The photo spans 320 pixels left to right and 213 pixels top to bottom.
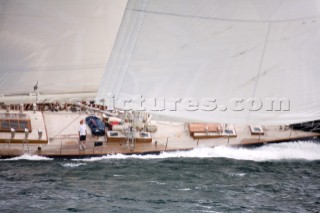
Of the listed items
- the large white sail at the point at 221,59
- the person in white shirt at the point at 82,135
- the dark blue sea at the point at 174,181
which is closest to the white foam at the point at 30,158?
the dark blue sea at the point at 174,181

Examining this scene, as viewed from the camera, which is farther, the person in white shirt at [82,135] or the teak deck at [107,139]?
the person in white shirt at [82,135]

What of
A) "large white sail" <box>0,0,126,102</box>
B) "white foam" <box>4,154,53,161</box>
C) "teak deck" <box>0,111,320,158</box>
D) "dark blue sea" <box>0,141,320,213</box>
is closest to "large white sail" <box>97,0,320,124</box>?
"dark blue sea" <box>0,141,320,213</box>

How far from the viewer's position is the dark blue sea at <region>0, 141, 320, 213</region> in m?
23.2

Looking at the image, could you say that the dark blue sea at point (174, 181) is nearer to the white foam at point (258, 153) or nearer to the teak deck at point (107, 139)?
the white foam at point (258, 153)

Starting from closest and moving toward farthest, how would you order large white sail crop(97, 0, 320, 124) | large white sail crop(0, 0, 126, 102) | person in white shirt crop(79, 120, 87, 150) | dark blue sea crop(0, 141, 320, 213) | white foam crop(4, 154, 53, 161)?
dark blue sea crop(0, 141, 320, 213), large white sail crop(97, 0, 320, 124), large white sail crop(0, 0, 126, 102), white foam crop(4, 154, 53, 161), person in white shirt crop(79, 120, 87, 150)

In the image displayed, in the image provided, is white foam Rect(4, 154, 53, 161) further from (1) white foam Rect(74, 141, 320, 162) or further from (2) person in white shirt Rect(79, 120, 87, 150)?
(1) white foam Rect(74, 141, 320, 162)

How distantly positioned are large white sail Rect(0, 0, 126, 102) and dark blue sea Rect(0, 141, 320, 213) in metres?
3.13

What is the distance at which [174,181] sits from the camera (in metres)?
26.1

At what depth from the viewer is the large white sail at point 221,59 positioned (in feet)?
86.1

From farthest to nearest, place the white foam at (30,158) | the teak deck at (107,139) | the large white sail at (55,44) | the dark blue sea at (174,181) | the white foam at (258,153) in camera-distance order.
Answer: the white foam at (258,153)
the teak deck at (107,139)
the white foam at (30,158)
the large white sail at (55,44)
the dark blue sea at (174,181)

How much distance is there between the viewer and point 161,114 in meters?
27.0

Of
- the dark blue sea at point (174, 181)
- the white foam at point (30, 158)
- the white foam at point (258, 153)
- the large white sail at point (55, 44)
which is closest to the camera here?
the dark blue sea at point (174, 181)

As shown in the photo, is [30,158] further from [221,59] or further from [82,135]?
[221,59]

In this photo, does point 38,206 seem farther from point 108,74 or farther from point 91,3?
point 91,3
